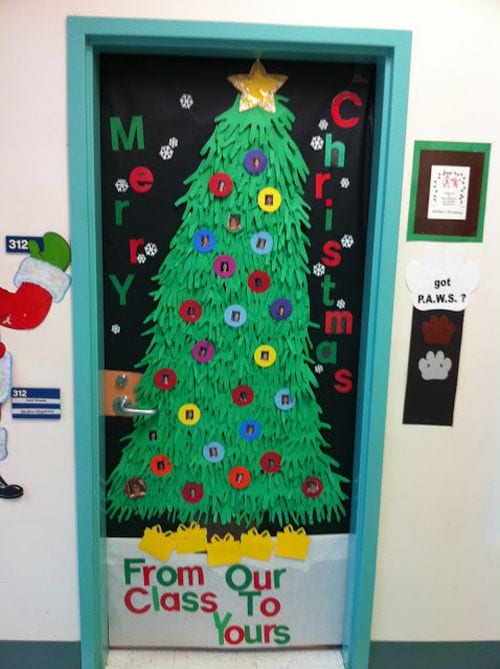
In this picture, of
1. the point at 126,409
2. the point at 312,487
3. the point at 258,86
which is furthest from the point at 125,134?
the point at 312,487

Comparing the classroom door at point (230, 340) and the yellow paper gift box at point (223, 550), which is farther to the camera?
the yellow paper gift box at point (223, 550)

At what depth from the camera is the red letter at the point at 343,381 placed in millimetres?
1681

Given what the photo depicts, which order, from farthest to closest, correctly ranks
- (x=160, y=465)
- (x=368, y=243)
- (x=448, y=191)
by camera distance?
(x=160, y=465)
(x=368, y=243)
(x=448, y=191)

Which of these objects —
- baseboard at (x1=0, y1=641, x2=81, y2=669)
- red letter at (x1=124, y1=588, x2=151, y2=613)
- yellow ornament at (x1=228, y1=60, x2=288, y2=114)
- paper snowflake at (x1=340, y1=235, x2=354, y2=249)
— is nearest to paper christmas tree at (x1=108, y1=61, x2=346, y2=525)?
yellow ornament at (x1=228, y1=60, x2=288, y2=114)

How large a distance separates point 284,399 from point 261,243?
1.71 ft

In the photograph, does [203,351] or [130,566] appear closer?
[203,351]

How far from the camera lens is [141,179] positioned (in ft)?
5.13

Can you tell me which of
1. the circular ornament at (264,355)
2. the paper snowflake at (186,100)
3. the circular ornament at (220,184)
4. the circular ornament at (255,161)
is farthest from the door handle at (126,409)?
the paper snowflake at (186,100)

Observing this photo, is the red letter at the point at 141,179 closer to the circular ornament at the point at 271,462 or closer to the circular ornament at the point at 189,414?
the circular ornament at the point at 189,414

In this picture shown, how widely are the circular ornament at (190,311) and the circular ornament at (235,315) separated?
91mm

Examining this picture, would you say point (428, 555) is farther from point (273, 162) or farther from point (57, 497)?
point (273, 162)

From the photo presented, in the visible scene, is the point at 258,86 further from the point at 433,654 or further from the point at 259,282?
the point at 433,654

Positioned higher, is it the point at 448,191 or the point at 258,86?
the point at 258,86

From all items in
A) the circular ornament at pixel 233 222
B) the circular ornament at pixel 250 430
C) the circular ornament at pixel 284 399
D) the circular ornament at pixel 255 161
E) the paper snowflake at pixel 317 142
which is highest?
the paper snowflake at pixel 317 142
